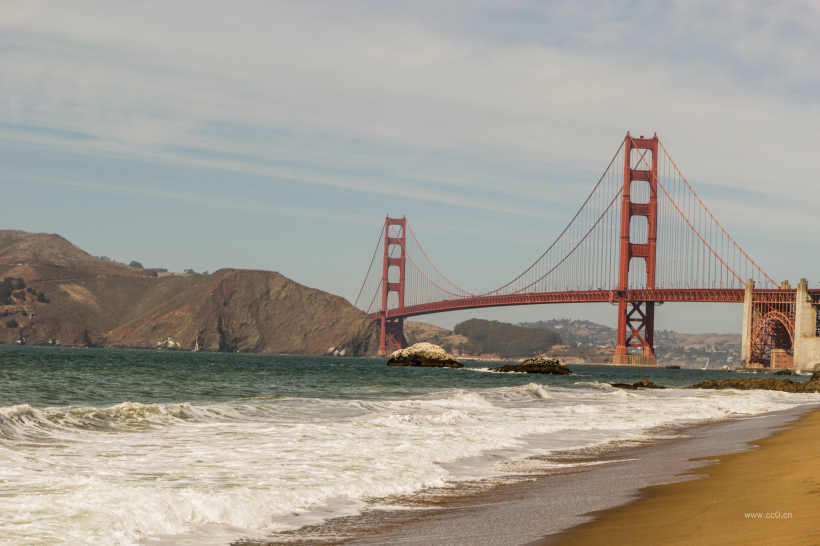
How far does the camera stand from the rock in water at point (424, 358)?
60906mm

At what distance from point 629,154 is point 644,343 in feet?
70.6

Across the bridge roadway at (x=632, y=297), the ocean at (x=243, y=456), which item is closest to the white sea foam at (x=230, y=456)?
the ocean at (x=243, y=456)

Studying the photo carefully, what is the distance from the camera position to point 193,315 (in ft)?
471

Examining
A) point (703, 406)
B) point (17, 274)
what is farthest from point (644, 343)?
point (17, 274)

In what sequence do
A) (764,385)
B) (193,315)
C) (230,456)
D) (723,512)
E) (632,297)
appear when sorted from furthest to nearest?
(193,315)
(632,297)
(764,385)
(230,456)
(723,512)

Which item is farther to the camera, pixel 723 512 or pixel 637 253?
pixel 637 253

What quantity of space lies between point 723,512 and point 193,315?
14454 cm

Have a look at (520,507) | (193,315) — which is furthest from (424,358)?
(193,315)

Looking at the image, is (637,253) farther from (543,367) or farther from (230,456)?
(230,456)

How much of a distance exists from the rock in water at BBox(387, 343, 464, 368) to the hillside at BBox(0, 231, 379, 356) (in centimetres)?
7258

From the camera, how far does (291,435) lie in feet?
38.0

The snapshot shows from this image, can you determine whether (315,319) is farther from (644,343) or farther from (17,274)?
(644,343)

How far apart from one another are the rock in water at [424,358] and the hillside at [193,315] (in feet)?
238

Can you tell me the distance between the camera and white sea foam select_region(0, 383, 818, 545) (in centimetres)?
577
